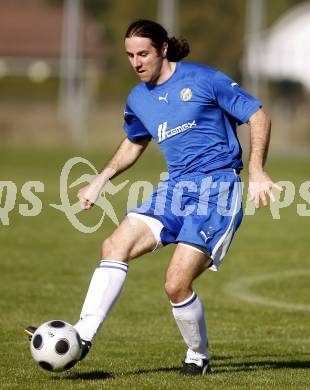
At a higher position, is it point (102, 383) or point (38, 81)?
point (102, 383)

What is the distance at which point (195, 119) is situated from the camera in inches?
281

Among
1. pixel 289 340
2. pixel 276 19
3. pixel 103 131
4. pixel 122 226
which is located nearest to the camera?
pixel 122 226

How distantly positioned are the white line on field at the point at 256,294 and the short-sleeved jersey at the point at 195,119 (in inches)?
137

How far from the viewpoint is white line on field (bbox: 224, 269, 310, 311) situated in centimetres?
1051

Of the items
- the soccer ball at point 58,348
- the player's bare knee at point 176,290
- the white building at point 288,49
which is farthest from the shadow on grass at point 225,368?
the white building at point 288,49

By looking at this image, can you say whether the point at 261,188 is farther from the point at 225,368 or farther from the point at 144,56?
the point at 225,368

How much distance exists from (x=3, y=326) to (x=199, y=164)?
9.44 ft

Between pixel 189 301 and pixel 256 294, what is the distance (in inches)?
169

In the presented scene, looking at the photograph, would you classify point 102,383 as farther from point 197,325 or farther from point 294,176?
point 294,176

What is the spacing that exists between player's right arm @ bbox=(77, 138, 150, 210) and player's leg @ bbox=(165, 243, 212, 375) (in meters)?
0.76

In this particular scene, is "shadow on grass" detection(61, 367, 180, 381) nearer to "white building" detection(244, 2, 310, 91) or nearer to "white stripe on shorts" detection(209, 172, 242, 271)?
"white stripe on shorts" detection(209, 172, 242, 271)

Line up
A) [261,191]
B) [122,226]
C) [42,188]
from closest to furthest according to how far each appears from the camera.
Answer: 1. [261,191]
2. [122,226]
3. [42,188]

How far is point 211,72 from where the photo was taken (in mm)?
7164

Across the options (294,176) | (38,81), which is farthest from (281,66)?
Answer: (294,176)
